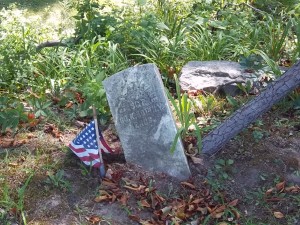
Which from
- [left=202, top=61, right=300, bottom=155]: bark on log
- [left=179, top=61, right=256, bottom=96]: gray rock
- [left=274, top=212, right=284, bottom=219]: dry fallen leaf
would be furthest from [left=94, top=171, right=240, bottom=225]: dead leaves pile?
[left=179, top=61, right=256, bottom=96]: gray rock

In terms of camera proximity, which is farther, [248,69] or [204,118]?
[248,69]

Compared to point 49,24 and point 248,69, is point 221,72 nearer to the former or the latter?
point 248,69

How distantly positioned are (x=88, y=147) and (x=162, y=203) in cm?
63

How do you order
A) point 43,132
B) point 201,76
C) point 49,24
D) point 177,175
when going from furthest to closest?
point 49,24
point 201,76
point 43,132
point 177,175

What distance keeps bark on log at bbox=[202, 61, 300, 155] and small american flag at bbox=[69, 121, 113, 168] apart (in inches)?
30.2

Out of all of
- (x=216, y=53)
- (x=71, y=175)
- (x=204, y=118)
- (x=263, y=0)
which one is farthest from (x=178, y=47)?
(x=71, y=175)

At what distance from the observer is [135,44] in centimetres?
510

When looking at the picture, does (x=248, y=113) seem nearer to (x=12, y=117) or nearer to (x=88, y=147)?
(x=88, y=147)

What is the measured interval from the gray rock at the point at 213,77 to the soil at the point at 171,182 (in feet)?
2.22

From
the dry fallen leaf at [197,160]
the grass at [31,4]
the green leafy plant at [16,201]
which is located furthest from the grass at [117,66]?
the grass at [31,4]

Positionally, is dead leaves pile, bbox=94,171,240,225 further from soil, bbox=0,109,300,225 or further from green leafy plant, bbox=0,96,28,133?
green leafy plant, bbox=0,96,28,133

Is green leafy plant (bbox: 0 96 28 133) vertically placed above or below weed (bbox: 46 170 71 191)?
above

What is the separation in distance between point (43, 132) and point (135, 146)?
831 mm

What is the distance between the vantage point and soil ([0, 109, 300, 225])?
339cm
